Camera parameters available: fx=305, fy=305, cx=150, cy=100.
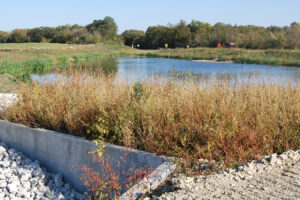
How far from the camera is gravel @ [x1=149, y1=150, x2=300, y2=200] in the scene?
3.26 metres

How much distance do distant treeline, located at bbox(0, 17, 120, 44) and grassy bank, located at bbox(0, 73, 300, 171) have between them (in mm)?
68264

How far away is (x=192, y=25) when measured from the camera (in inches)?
2537

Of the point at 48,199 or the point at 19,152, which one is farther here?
the point at 19,152

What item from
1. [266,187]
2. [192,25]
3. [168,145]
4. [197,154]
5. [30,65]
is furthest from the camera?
[192,25]

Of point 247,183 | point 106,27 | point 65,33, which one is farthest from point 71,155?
point 106,27

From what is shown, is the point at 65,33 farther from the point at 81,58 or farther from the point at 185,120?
the point at 185,120

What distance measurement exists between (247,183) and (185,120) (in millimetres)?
1659

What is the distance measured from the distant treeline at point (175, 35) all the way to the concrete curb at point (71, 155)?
128ft

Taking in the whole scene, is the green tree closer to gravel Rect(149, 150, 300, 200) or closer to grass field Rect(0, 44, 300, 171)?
grass field Rect(0, 44, 300, 171)

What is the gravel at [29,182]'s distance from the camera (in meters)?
5.38

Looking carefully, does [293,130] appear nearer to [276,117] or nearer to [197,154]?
[276,117]

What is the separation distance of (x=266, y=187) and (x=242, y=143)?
117 centimetres

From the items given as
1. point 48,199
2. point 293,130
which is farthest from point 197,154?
point 48,199

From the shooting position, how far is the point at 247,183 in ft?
11.5
